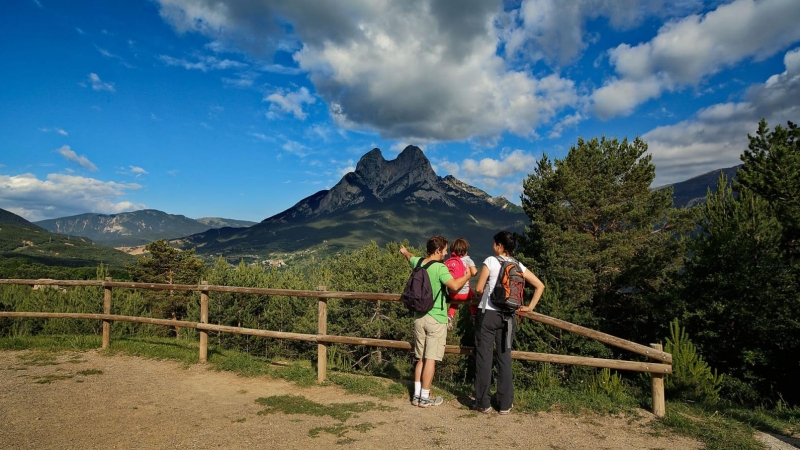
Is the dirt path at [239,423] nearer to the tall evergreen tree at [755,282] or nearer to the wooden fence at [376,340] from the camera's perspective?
the wooden fence at [376,340]

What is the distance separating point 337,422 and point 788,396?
1898 centimetres

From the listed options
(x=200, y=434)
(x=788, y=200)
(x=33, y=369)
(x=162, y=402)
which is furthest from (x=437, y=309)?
(x=788, y=200)

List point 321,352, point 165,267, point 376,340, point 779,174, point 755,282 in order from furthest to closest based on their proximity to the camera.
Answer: point 165,267, point 779,174, point 755,282, point 321,352, point 376,340

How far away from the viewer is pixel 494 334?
195 inches

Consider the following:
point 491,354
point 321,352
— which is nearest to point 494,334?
point 491,354

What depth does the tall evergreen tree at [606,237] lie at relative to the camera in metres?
22.6

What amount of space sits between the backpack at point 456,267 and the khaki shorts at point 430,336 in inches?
25.0

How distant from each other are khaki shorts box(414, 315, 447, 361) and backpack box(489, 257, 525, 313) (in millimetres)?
734

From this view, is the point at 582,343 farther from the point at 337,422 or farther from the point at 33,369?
the point at 33,369

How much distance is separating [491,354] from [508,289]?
2.74 feet

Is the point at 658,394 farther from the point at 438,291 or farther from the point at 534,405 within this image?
the point at 438,291

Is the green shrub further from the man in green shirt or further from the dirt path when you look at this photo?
the man in green shirt

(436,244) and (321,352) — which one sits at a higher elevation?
(436,244)

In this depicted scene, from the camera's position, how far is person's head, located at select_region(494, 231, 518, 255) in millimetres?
4922
